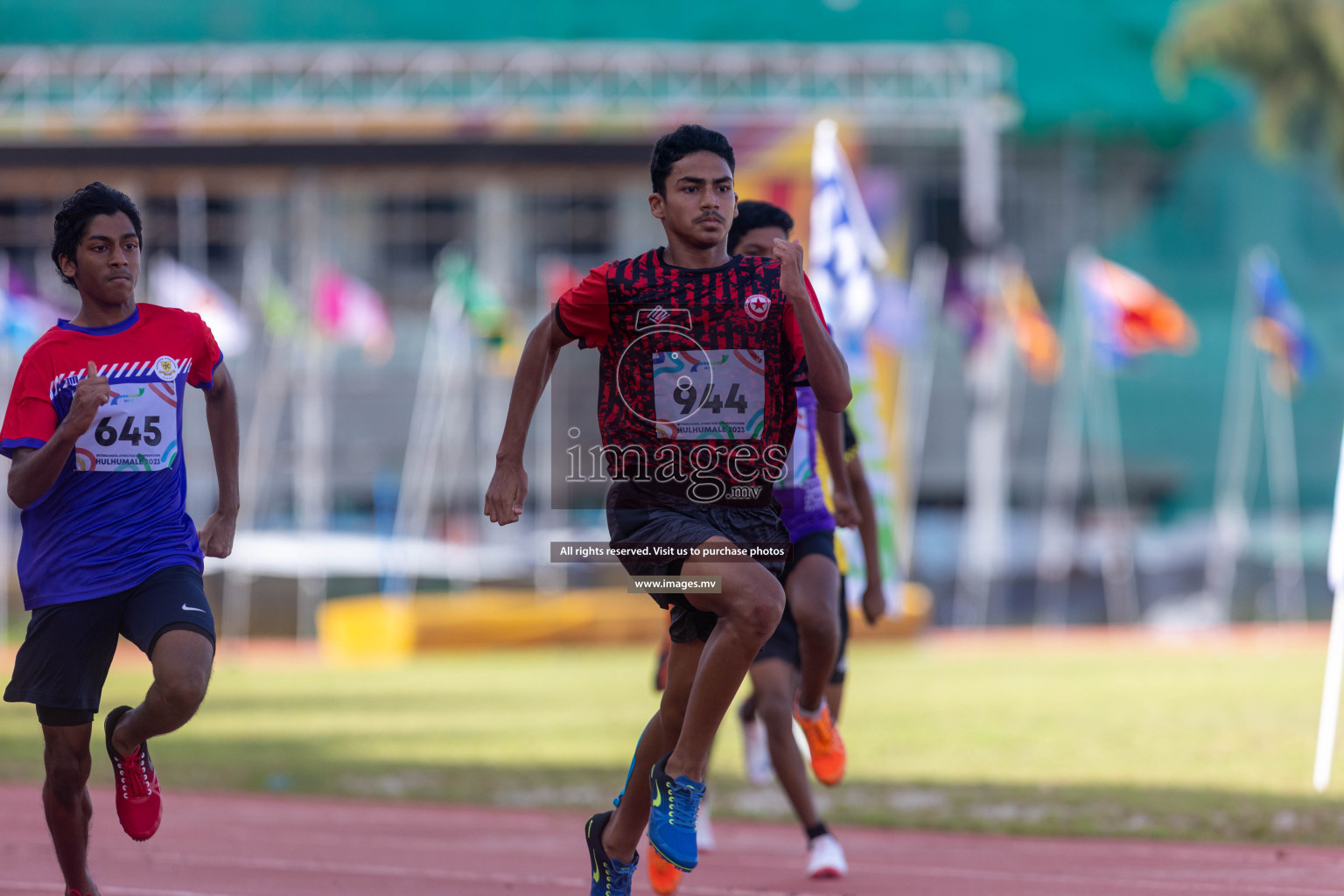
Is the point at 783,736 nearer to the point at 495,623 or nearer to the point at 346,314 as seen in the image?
the point at 495,623

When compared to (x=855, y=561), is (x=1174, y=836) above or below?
below

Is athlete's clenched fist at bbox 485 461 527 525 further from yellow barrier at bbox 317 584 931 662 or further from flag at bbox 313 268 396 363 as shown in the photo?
flag at bbox 313 268 396 363

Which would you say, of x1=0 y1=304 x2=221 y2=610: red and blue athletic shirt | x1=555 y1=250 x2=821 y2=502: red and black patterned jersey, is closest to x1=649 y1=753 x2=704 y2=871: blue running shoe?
x1=555 y1=250 x2=821 y2=502: red and black patterned jersey

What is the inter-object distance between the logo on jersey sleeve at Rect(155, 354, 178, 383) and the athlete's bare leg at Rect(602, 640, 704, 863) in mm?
1914

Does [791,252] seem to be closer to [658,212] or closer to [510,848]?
[658,212]

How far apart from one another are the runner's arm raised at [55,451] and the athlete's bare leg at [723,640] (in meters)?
1.86

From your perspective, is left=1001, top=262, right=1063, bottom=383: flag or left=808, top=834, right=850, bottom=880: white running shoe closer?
left=808, top=834, right=850, bottom=880: white running shoe

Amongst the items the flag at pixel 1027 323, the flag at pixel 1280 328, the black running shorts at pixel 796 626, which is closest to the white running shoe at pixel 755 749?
the black running shorts at pixel 796 626

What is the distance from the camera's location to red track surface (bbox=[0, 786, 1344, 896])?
267 inches

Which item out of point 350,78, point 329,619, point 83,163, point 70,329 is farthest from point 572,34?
point 70,329

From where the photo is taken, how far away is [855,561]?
941cm

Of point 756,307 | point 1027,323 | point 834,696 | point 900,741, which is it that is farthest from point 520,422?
point 1027,323

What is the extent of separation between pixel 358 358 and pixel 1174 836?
34089mm

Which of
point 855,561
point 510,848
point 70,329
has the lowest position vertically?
point 510,848
